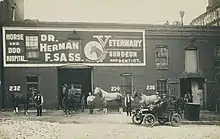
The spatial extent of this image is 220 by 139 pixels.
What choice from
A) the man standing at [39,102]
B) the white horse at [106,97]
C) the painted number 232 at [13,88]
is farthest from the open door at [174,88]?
the painted number 232 at [13,88]

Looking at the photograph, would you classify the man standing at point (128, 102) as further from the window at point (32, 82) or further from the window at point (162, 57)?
the window at point (32, 82)

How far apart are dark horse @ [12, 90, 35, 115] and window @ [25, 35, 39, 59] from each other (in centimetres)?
26

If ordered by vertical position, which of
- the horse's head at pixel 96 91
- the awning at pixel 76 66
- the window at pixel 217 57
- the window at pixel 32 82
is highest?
the window at pixel 217 57

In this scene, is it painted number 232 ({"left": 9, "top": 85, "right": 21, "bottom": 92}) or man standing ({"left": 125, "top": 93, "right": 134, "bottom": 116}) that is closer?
painted number 232 ({"left": 9, "top": 85, "right": 21, "bottom": 92})

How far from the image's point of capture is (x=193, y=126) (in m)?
2.91

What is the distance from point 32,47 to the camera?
2.73 metres

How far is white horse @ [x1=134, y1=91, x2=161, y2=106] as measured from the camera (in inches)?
112

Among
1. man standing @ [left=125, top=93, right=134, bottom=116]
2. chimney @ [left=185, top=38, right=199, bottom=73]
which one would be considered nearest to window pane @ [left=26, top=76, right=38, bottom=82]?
man standing @ [left=125, top=93, right=134, bottom=116]

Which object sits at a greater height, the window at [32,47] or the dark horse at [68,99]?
the window at [32,47]

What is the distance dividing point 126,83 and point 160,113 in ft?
1.14

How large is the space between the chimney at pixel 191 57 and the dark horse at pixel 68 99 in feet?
2.91

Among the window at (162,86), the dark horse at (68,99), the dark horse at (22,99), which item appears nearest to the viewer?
the dark horse at (22,99)

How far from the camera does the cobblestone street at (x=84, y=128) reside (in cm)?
267

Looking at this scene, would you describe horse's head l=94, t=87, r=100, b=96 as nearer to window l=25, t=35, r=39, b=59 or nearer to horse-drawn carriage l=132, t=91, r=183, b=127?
horse-drawn carriage l=132, t=91, r=183, b=127
